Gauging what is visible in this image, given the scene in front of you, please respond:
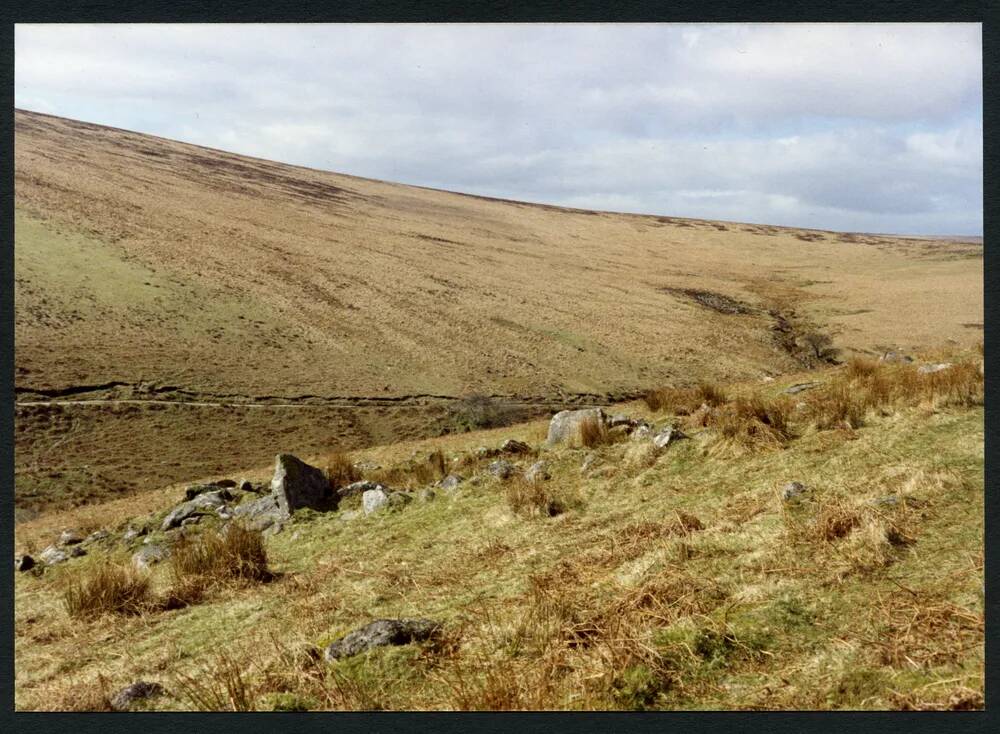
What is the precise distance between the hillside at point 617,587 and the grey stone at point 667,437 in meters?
0.16

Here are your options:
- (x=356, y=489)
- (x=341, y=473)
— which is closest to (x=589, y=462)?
(x=356, y=489)

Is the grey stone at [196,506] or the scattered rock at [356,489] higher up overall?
the scattered rock at [356,489]

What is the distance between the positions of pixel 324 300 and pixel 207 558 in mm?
26602

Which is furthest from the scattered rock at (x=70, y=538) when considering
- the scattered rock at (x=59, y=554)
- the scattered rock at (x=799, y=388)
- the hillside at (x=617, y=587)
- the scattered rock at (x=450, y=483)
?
the scattered rock at (x=799, y=388)

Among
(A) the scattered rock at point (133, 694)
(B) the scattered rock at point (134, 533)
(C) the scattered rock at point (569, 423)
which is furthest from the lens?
(C) the scattered rock at point (569, 423)

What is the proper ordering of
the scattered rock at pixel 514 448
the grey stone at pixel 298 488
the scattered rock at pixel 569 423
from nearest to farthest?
the grey stone at pixel 298 488 → the scattered rock at pixel 569 423 → the scattered rock at pixel 514 448

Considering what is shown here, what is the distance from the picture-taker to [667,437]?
8.02m

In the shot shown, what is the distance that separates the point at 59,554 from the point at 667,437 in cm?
705

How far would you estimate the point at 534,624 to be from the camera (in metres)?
4.40

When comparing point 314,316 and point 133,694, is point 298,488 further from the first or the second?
point 314,316

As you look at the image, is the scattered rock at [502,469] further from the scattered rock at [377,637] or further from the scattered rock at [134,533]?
the scattered rock at [134,533]

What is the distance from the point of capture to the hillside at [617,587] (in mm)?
3865
